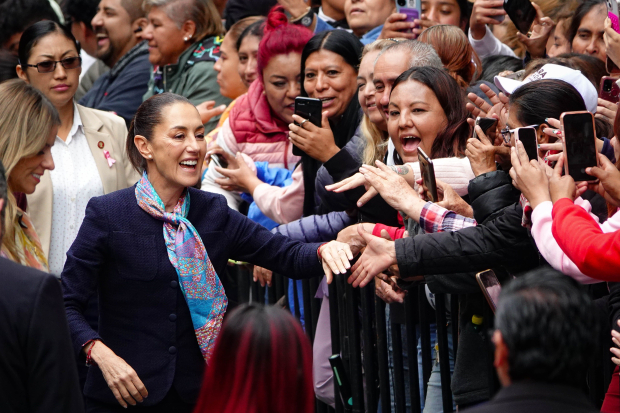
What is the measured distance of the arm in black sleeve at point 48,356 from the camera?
2.88 meters

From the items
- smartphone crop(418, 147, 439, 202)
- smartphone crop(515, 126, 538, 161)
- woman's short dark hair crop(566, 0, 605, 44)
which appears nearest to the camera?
smartphone crop(515, 126, 538, 161)

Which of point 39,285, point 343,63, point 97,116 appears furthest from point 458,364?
point 97,116

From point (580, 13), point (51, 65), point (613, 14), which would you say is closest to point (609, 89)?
point (613, 14)

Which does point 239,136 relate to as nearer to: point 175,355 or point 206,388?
point 175,355

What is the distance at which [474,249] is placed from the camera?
3891 mm

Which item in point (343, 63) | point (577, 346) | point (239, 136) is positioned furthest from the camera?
point (239, 136)

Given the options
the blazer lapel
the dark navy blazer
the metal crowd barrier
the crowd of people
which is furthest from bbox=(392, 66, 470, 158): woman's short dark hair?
the blazer lapel

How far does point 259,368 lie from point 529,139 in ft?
5.68

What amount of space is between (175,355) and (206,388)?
152 cm

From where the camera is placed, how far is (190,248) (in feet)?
13.4

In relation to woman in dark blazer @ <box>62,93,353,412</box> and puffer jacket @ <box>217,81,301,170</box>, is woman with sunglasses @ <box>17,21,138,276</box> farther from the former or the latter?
woman in dark blazer @ <box>62,93,353,412</box>

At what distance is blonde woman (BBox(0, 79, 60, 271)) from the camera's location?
4.91 meters

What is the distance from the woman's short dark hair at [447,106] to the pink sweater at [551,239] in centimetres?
108

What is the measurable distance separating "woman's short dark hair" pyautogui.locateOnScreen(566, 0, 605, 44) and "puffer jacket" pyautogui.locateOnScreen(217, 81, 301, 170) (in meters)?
1.93
